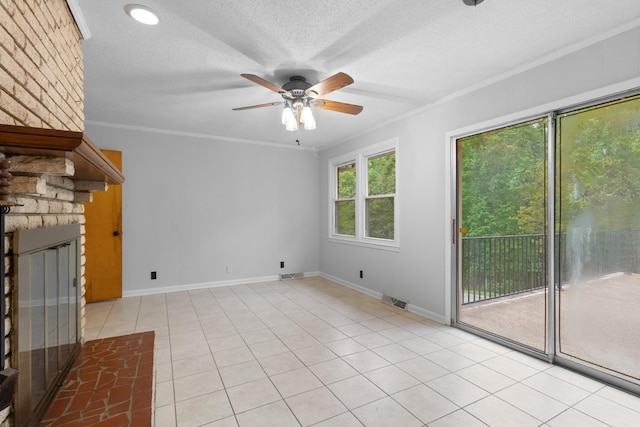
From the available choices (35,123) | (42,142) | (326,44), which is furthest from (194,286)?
(42,142)

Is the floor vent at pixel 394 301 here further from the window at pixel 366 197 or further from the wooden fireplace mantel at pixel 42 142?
the wooden fireplace mantel at pixel 42 142

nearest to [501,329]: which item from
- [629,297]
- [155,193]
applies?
[629,297]

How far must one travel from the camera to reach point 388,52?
248 cm

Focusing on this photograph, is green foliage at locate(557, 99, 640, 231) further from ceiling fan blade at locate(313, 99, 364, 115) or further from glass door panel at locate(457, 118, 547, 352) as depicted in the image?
ceiling fan blade at locate(313, 99, 364, 115)

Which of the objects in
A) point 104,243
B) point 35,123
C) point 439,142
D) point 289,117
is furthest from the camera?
point 104,243

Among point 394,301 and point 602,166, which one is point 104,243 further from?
point 602,166

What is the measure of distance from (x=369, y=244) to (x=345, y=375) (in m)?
2.50

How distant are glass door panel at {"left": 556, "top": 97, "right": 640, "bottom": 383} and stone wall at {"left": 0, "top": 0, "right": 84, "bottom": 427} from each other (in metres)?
3.30

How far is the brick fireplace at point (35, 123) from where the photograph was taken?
3.68 ft

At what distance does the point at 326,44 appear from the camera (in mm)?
2357

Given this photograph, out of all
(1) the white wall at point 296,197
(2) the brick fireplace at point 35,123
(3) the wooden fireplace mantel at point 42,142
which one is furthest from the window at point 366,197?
(3) the wooden fireplace mantel at point 42,142

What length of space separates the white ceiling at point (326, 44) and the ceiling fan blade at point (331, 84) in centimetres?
23

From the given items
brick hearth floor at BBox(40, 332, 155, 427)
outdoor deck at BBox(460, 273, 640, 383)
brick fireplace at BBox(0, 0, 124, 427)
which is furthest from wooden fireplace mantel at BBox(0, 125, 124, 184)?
outdoor deck at BBox(460, 273, 640, 383)

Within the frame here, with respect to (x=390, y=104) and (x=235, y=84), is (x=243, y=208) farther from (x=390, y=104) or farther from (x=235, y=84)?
(x=390, y=104)
